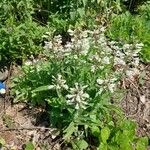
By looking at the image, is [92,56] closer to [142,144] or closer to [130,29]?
[142,144]

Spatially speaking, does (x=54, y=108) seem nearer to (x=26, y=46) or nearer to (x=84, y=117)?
(x=84, y=117)

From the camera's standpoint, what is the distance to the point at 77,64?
4.66 metres

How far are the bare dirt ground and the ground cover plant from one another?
9 centimetres

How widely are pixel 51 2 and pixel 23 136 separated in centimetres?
198

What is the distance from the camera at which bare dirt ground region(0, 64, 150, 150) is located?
4.87 meters

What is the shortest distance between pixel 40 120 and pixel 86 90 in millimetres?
679

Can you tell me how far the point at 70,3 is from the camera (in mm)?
5816

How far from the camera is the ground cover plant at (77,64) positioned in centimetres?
447

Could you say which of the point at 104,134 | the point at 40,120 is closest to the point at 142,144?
the point at 104,134

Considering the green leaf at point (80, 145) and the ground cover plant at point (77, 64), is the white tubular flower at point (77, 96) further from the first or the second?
the green leaf at point (80, 145)

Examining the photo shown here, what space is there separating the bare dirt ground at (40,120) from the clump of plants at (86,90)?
5.5 inches

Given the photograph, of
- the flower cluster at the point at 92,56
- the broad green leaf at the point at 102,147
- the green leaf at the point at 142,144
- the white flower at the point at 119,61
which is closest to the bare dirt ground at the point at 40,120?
the green leaf at the point at 142,144

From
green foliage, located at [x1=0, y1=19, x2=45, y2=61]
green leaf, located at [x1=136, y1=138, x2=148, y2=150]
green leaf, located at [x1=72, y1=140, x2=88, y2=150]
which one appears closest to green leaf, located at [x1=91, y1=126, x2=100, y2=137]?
green leaf, located at [x1=72, y1=140, x2=88, y2=150]

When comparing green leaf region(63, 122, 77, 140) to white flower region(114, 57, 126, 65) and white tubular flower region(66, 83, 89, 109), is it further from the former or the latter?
white flower region(114, 57, 126, 65)
